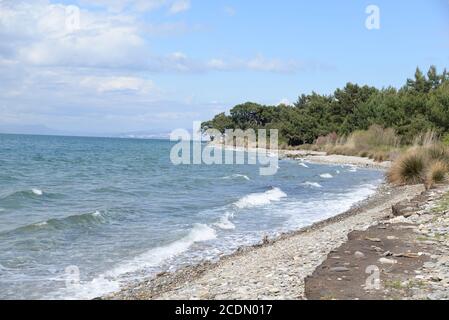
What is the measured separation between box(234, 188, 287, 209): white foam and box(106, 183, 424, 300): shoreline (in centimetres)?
782

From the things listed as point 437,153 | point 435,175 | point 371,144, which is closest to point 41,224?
point 435,175

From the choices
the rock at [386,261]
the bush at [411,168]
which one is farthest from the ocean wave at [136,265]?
the bush at [411,168]

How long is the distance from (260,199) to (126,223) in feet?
26.4

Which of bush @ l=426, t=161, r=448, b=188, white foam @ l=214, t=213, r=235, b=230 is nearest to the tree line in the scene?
bush @ l=426, t=161, r=448, b=188

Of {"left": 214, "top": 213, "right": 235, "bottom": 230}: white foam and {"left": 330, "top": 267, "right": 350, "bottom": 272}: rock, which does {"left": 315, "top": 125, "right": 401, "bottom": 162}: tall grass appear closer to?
{"left": 214, "top": 213, "right": 235, "bottom": 230}: white foam

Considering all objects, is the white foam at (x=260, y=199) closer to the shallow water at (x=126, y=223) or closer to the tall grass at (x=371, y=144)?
the shallow water at (x=126, y=223)

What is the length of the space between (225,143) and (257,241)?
10567 cm

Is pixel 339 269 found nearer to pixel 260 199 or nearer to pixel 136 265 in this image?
pixel 136 265

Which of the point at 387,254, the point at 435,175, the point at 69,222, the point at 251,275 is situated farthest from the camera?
the point at 435,175

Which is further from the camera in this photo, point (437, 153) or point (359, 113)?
point (359, 113)

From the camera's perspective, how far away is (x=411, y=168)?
2286 cm

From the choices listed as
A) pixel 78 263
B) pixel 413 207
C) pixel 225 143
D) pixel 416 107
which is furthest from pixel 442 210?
pixel 225 143

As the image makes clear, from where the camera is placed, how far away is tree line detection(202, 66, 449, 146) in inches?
1929

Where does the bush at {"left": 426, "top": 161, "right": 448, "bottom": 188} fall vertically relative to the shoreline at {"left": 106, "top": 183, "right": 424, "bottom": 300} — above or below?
above
